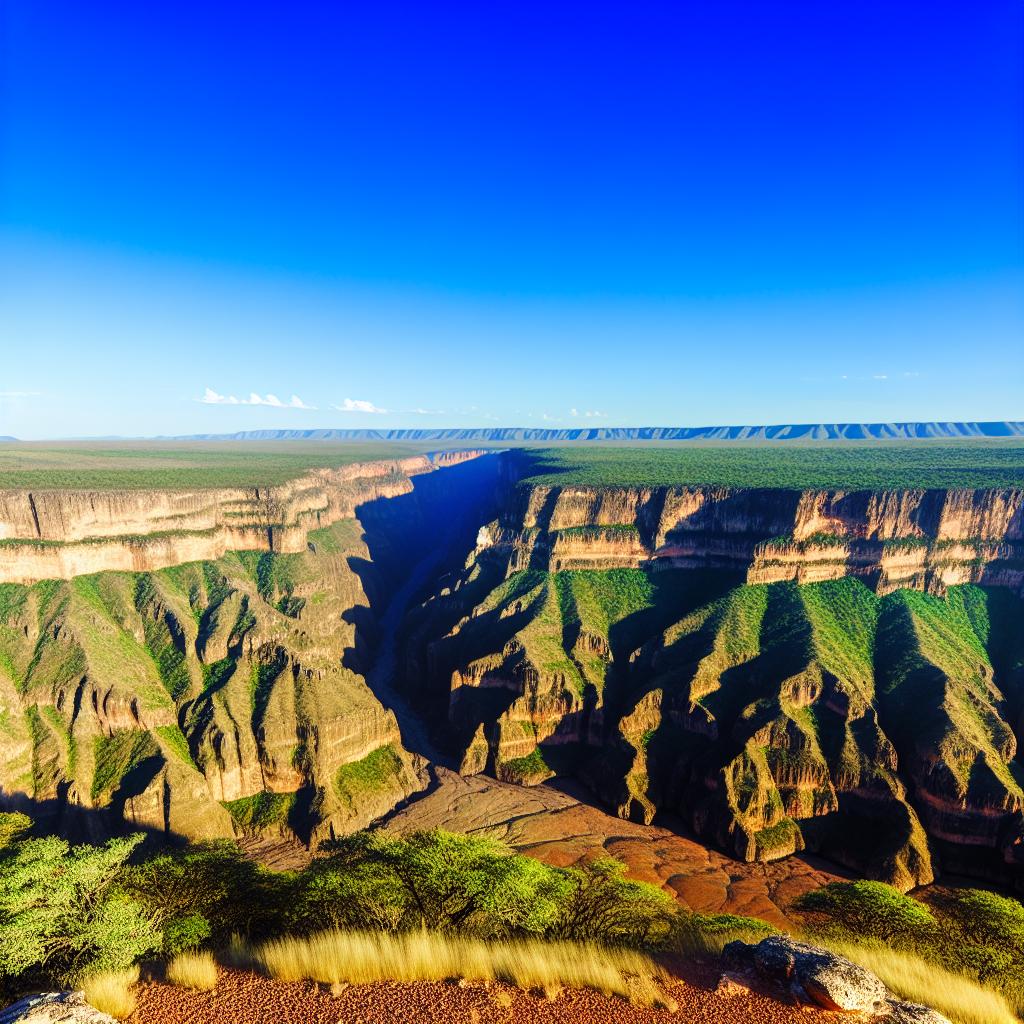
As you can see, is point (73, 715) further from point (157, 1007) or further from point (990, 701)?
point (990, 701)

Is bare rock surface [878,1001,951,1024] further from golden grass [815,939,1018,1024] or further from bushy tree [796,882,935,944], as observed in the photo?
bushy tree [796,882,935,944]

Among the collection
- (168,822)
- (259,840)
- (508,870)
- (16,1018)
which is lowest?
(259,840)

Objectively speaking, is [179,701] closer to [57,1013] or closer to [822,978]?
[57,1013]

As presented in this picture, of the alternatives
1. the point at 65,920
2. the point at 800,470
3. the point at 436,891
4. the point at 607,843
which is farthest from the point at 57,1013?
the point at 800,470

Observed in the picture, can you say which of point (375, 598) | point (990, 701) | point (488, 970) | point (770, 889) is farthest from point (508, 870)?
point (375, 598)

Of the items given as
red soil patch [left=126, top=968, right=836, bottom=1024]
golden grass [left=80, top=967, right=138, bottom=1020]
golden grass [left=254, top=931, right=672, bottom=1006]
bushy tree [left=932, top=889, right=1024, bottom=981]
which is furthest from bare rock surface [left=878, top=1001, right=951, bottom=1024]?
golden grass [left=80, top=967, right=138, bottom=1020]
